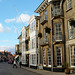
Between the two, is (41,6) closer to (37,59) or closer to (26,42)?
(37,59)

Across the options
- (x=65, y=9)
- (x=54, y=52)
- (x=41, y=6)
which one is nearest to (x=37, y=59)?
(x=54, y=52)

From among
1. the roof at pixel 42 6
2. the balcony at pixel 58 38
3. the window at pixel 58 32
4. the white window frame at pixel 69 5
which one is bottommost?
the balcony at pixel 58 38

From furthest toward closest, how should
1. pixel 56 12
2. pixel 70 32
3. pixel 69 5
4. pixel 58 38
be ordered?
pixel 56 12 < pixel 58 38 < pixel 69 5 < pixel 70 32

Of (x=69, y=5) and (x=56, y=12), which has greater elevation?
(x=69, y=5)

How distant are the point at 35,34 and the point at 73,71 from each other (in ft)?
39.2

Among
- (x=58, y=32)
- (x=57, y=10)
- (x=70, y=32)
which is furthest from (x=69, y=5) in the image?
(x=58, y=32)

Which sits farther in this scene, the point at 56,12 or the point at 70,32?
the point at 56,12

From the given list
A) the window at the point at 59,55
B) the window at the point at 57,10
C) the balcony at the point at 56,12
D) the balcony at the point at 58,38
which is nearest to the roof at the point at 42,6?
the window at the point at 57,10

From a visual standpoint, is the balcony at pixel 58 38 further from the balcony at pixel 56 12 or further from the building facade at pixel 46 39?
the balcony at pixel 56 12

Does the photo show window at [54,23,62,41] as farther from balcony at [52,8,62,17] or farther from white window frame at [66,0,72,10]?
white window frame at [66,0,72,10]

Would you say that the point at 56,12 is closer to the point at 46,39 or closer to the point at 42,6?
the point at 42,6

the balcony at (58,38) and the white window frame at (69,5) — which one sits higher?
the white window frame at (69,5)

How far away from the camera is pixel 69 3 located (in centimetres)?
1909

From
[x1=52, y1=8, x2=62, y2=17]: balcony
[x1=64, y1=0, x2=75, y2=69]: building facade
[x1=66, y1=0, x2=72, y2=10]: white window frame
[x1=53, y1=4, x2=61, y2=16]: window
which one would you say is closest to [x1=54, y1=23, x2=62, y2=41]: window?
[x1=64, y1=0, x2=75, y2=69]: building facade
